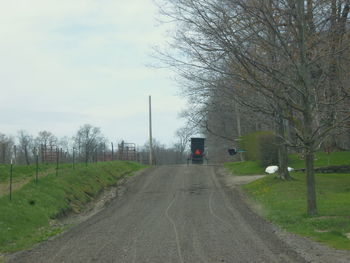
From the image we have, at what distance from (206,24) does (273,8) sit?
6.20ft

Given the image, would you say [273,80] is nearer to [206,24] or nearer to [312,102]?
[312,102]

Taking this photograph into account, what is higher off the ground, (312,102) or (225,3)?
(225,3)

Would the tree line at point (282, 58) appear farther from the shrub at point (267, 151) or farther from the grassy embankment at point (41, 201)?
the shrub at point (267, 151)

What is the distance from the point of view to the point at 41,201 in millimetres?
17781

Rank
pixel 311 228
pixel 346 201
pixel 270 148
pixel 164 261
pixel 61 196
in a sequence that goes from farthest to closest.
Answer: pixel 270 148
pixel 61 196
pixel 346 201
pixel 311 228
pixel 164 261

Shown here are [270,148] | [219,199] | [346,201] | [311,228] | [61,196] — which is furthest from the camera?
[270,148]

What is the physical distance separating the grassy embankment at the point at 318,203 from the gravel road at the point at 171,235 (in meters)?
0.84

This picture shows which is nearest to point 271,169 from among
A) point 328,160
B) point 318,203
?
point 328,160

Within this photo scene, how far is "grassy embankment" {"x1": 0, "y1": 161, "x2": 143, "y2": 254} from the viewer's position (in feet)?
44.2

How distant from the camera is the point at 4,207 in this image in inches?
595

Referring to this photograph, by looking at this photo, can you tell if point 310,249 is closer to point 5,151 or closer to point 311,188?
point 311,188

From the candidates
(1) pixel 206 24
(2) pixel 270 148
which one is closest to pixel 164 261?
(1) pixel 206 24

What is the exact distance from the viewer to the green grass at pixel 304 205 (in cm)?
1272

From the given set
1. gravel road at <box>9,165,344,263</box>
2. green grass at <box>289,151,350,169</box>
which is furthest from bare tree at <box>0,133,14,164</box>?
green grass at <box>289,151,350,169</box>
